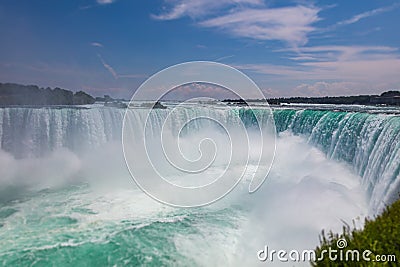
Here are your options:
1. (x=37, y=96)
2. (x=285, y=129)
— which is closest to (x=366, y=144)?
(x=285, y=129)

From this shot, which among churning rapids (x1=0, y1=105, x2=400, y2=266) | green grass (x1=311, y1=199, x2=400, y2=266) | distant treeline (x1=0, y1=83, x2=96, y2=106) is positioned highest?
distant treeline (x1=0, y1=83, x2=96, y2=106)

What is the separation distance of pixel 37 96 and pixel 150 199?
51.2ft

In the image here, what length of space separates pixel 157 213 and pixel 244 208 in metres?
2.38

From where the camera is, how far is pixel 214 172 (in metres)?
13.3

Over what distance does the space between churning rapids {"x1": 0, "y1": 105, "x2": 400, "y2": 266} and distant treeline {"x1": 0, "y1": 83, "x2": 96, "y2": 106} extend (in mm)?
7270

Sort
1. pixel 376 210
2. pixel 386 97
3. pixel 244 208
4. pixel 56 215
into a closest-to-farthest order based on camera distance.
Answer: pixel 376 210 < pixel 56 215 < pixel 244 208 < pixel 386 97

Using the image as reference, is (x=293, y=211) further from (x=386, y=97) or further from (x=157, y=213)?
(x=386, y=97)

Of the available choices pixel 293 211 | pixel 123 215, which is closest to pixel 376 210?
pixel 293 211

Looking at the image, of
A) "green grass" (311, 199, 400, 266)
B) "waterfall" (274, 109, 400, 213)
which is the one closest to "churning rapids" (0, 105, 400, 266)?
"waterfall" (274, 109, 400, 213)

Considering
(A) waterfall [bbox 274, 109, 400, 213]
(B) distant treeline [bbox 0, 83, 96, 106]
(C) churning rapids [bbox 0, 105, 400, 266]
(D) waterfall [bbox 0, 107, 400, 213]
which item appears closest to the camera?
(C) churning rapids [bbox 0, 105, 400, 266]

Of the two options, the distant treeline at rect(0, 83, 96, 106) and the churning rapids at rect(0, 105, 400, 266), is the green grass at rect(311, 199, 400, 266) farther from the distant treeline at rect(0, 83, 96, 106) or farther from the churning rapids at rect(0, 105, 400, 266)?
the distant treeline at rect(0, 83, 96, 106)

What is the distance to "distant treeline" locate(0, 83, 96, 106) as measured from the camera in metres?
20.2

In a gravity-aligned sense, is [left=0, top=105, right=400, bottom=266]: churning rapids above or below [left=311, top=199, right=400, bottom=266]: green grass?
below

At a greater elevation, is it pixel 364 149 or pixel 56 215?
pixel 364 149
